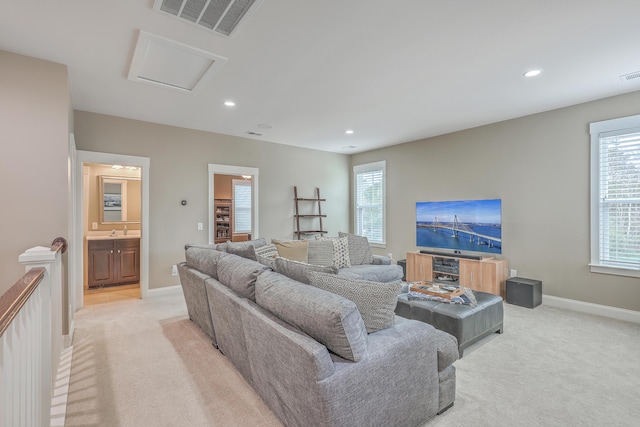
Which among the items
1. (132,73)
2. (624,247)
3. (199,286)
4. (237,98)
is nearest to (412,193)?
(624,247)

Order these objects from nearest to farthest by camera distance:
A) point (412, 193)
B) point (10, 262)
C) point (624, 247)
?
point (10, 262) → point (624, 247) → point (412, 193)

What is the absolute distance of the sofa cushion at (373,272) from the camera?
4121 mm

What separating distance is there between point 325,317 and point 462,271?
3.81 metres

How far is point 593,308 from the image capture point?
375cm

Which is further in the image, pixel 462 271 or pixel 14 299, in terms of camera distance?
pixel 462 271

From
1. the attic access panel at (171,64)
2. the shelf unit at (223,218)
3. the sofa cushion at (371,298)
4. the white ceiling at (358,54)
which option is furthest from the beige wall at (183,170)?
the sofa cushion at (371,298)

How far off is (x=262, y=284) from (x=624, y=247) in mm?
4252

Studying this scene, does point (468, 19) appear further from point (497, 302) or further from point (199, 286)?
point (199, 286)

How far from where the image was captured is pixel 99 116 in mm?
4191

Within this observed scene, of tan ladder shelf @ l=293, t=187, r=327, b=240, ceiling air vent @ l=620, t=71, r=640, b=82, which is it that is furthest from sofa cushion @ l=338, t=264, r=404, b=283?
ceiling air vent @ l=620, t=71, r=640, b=82

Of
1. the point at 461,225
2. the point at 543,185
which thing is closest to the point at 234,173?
the point at 461,225

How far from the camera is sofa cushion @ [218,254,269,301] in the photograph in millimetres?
2131

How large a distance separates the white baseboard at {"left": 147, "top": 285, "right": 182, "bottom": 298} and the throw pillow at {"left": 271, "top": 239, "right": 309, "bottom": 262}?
1852 mm

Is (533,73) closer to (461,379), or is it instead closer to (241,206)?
(461,379)
